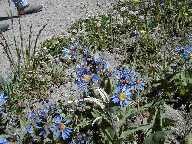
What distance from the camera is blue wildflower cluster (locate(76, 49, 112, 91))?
4.81 m

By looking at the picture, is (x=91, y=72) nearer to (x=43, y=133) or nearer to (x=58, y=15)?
(x=43, y=133)

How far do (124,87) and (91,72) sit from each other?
15.2 inches

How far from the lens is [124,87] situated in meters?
4.71

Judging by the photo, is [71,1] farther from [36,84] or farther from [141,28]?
[36,84]

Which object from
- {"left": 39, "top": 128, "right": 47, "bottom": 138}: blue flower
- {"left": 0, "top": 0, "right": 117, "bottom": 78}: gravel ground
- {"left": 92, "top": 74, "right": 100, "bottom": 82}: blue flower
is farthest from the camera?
{"left": 0, "top": 0, "right": 117, "bottom": 78}: gravel ground

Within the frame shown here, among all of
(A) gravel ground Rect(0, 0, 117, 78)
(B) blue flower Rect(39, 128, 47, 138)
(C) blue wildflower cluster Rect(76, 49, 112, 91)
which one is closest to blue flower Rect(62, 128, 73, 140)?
(B) blue flower Rect(39, 128, 47, 138)

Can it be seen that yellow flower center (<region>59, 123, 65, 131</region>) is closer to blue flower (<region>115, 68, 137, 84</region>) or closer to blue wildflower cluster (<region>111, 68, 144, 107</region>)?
blue wildflower cluster (<region>111, 68, 144, 107</region>)

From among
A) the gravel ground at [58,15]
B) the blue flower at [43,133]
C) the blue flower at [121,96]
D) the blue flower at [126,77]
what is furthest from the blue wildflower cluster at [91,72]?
the gravel ground at [58,15]

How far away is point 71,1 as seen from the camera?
29.4ft

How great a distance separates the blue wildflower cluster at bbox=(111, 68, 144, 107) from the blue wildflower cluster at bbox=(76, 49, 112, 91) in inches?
5.7

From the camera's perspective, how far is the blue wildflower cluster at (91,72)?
4.81 metres

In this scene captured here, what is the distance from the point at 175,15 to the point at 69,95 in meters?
2.15

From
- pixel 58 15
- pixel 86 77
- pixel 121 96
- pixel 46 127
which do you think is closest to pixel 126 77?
pixel 121 96

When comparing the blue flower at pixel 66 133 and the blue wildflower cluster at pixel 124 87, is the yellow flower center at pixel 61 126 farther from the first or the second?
the blue wildflower cluster at pixel 124 87
